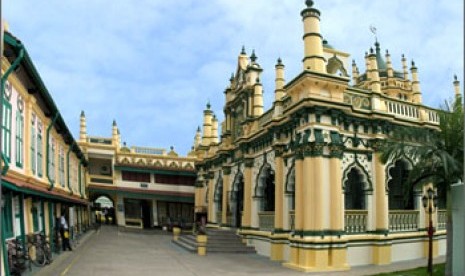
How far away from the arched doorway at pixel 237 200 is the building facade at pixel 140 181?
580 inches

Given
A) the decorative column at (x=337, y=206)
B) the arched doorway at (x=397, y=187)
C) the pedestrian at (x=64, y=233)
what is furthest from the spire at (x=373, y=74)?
the pedestrian at (x=64, y=233)

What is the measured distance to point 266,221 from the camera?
20.8 metres

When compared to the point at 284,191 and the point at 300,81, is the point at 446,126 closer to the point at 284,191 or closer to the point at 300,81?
the point at 300,81

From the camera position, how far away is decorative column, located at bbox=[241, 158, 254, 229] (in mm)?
22203

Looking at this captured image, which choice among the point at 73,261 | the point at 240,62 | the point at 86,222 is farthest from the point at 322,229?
the point at 86,222

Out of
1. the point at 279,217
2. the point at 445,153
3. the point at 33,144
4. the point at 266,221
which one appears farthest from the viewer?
the point at 266,221

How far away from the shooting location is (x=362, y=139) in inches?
692

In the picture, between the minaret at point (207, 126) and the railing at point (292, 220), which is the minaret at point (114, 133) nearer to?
the minaret at point (207, 126)

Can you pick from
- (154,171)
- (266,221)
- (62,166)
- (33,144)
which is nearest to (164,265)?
(266,221)

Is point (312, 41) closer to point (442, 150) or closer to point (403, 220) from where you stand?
point (442, 150)

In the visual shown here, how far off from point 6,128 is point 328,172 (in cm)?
1057

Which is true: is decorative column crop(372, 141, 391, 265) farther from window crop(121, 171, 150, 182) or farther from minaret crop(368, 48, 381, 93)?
window crop(121, 171, 150, 182)

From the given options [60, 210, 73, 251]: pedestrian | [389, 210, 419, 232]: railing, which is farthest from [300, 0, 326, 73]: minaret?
[60, 210, 73, 251]: pedestrian

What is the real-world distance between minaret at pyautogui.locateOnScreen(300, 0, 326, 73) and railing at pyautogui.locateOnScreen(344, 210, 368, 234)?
18.0 feet
